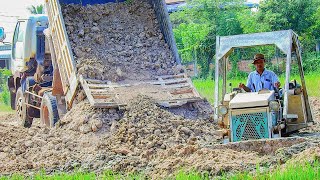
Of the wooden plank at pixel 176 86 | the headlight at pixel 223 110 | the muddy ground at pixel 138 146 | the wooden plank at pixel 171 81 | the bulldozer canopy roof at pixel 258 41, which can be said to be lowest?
the muddy ground at pixel 138 146

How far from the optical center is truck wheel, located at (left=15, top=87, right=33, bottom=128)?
48.5ft

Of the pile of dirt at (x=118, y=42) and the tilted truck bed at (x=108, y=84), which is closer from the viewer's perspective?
the tilted truck bed at (x=108, y=84)

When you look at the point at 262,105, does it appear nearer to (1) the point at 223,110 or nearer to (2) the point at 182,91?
(1) the point at 223,110

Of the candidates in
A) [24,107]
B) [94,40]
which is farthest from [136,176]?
[24,107]

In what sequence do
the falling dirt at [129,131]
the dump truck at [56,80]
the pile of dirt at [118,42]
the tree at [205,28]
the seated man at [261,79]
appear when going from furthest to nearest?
the tree at [205,28] < the pile of dirt at [118,42] < the dump truck at [56,80] < the seated man at [261,79] < the falling dirt at [129,131]

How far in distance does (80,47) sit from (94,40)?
0.40m

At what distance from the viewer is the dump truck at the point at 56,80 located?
37.4 feet

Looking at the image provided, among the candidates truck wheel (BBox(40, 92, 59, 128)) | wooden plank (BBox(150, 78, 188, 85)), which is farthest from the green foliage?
wooden plank (BBox(150, 78, 188, 85))

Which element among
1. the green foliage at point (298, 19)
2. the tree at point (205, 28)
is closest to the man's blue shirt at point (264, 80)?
the green foliage at point (298, 19)

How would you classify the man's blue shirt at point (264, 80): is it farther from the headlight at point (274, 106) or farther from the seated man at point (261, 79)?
the headlight at point (274, 106)

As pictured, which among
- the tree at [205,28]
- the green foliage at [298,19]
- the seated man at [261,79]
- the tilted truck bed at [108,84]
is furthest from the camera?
the tree at [205,28]

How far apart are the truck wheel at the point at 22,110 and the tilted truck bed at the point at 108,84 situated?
2.56 meters

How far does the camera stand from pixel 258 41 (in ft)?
30.2

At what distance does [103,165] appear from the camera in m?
9.20
